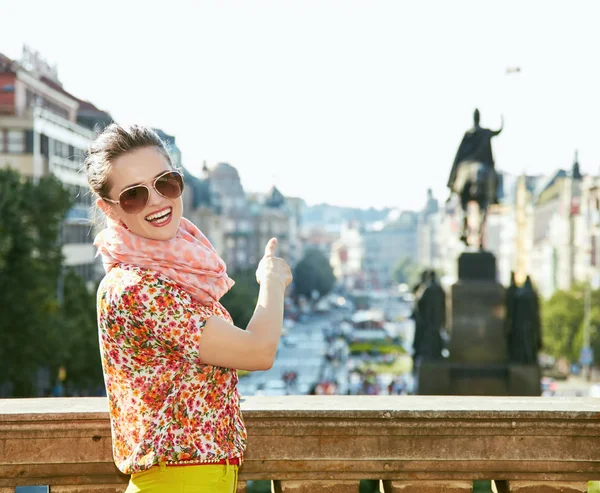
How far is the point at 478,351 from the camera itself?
1523cm

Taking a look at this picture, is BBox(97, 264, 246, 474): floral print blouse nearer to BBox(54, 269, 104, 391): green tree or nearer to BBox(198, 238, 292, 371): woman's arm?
BBox(198, 238, 292, 371): woman's arm

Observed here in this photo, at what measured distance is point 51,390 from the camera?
3494 centimetres

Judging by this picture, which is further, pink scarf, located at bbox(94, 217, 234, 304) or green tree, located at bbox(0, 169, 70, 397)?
green tree, located at bbox(0, 169, 70, 397)

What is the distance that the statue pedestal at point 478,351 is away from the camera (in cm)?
1494

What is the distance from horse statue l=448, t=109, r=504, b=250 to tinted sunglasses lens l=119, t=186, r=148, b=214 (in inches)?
499

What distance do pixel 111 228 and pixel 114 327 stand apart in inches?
14.5

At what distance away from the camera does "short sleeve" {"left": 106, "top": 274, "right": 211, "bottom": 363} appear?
2889 millimetres

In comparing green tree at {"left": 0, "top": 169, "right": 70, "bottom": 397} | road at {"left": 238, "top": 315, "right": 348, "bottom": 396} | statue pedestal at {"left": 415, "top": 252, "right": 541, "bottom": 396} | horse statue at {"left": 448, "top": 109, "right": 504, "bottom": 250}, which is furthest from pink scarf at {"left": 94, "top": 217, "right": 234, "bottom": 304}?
road at {"left": 238, "top": 315, "right": 348, "bottom": 396}

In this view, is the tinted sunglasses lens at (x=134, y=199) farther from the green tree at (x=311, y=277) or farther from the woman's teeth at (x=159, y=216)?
the green tree at (x=311, y=277)

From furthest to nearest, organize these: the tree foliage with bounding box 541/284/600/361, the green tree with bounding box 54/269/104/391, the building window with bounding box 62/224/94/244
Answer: the tree foliage with bounding box 541/284/600/361 → the building window with bounding box 62/224/94/244 → the green tree with bounding box 54/269/104/391

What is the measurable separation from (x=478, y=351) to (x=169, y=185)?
12.6m

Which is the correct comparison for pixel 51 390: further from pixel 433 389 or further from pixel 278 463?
pixel 278 463

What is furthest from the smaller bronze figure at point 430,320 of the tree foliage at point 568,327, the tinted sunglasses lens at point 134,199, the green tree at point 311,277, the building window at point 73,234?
the green tree at point 311,277

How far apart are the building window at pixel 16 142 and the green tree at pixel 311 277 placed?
102584 mm
